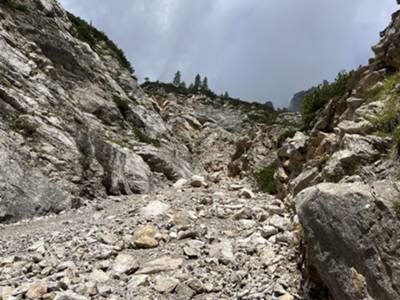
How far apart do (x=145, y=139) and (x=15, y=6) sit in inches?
571

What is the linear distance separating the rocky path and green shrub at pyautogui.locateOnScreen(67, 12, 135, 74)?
105ft

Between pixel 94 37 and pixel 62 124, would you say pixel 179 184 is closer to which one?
pixel 62 124

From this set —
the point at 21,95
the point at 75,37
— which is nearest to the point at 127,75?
the point at 75,37

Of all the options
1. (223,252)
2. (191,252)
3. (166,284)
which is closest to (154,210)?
(191,252)

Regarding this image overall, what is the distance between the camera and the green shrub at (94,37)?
41625 millimetres

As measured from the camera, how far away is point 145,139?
3116 cm

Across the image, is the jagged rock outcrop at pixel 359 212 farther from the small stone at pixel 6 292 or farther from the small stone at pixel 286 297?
the small stone at pixel 6 292

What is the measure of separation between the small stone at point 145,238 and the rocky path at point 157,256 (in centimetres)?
3

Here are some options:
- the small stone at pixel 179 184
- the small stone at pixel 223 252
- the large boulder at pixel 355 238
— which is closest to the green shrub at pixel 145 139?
the small stone at pixel 179 184

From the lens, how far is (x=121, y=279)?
9.05m

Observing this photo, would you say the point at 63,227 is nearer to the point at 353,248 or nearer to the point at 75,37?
the point at 353,248

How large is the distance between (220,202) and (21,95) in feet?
42.7

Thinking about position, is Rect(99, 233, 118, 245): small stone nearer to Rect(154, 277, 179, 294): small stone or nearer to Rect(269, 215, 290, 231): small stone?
Rect(154, 277, 179, 294): small stone

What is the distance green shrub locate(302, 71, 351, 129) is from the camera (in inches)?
772
